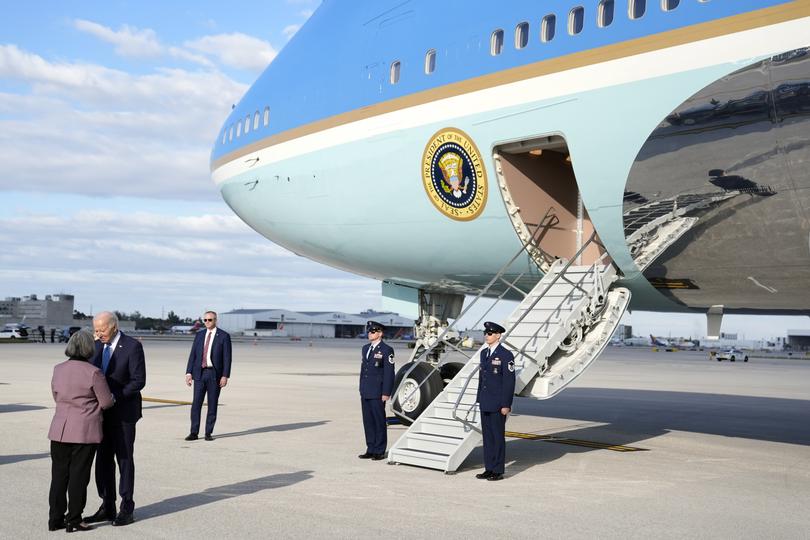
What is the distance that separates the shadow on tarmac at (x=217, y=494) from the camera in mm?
7039

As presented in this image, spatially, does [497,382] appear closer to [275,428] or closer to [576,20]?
[576,20]

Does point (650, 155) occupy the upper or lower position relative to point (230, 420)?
upper

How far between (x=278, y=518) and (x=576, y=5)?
628cm

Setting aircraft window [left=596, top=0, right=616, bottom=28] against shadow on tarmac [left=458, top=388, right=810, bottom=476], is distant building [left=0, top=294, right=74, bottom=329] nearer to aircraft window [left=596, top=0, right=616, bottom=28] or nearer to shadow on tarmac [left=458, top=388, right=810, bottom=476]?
shadow on tarmac [left=458, top=388, right=810, bottom=476]

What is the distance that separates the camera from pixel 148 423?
1296 centimetres

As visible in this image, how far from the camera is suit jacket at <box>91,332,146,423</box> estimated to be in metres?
6.61

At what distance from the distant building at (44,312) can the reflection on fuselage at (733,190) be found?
361ft

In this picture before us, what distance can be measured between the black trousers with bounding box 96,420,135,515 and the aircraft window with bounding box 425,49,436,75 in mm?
6631

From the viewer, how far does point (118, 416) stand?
6.55 m

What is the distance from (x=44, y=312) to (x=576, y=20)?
112203 millimetres

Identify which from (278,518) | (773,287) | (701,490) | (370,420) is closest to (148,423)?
(370,420)

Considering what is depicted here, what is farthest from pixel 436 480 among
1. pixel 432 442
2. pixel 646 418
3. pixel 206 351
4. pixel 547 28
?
pixel 646 418

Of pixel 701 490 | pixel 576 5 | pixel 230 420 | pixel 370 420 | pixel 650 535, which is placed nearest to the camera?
pixel 650 535

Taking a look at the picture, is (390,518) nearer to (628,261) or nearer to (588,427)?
(628,261)
